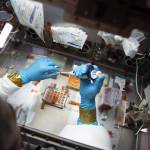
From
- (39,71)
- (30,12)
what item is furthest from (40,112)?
(30,12)

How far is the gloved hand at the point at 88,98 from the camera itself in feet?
5.10

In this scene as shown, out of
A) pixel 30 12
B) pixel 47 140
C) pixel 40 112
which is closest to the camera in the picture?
pixel 47 140

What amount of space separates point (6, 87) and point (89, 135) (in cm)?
56

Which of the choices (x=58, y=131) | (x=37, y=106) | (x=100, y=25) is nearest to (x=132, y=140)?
(x=58, y=131)

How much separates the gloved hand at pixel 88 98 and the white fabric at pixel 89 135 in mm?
98

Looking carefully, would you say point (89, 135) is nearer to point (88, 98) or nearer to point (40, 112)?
point (88, 98)

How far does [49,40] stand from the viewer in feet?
5.80

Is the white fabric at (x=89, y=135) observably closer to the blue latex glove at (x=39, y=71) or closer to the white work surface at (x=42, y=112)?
the white work surface at (x=42, y=112)

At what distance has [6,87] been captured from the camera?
5.15 ft

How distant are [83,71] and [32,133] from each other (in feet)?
1.44

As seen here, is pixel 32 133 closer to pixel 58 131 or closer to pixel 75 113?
pixel 58 131

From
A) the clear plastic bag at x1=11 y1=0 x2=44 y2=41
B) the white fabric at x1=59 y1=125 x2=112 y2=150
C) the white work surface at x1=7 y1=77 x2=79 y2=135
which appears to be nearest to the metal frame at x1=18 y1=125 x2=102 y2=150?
the white fabric at x1=59 y1=125 x2=112 y2=150

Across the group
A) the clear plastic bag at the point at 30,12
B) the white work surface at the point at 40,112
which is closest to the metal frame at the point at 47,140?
the white work surface at the point at 40,112

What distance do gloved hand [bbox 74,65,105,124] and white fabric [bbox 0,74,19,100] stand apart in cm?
39
